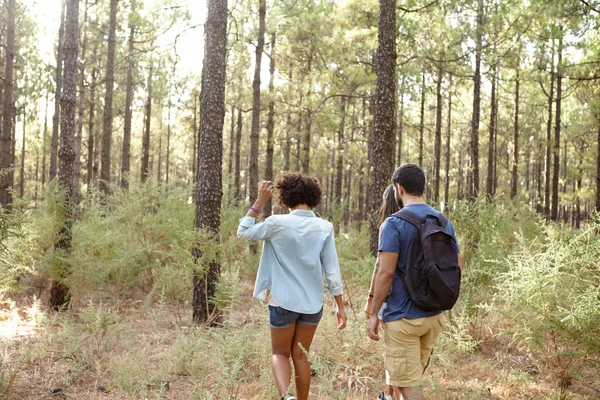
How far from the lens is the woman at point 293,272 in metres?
3.41

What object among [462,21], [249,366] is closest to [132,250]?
[249,366]

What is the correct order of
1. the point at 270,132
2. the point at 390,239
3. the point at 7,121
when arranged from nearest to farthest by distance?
the point at 390,239, the point at 7,121, the point at 270,132

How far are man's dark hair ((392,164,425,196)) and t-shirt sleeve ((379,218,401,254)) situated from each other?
1.05 feet

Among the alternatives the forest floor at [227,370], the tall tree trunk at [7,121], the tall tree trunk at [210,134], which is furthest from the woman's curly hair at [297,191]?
the tall tree trunk at [7,121]

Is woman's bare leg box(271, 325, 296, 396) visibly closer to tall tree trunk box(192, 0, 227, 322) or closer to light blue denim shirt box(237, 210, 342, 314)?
light blue denim shirt box(237, 210, 342, 314)

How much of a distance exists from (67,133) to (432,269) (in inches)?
237

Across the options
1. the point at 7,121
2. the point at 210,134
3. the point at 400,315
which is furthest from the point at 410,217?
the point at 7,121

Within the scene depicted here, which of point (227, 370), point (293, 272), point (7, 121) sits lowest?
point (227, 370)

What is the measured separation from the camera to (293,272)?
3471 mm

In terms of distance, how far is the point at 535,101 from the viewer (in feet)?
76.4

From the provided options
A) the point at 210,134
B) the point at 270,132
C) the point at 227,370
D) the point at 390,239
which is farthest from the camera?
the point at 270,132

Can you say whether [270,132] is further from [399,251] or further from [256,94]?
[399,251]

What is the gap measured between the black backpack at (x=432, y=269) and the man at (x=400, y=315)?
8 centimetres

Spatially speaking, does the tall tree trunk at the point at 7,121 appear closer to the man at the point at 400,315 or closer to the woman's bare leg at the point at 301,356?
the woman's bare leg at the point at 301,356
